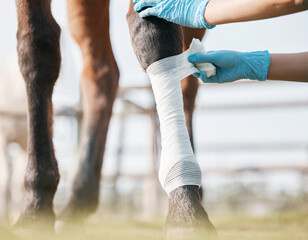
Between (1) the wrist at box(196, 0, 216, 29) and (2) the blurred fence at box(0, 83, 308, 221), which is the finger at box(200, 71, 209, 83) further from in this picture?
(2) the blurred fence at box(0, 83, 308, 221)

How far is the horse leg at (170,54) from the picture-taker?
92 centimetres

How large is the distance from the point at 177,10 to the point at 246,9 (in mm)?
173

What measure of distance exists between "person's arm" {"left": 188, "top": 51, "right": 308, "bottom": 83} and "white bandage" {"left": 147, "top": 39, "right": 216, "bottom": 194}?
0.33 feet

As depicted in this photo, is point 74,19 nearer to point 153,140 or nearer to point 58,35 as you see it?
point 58,35

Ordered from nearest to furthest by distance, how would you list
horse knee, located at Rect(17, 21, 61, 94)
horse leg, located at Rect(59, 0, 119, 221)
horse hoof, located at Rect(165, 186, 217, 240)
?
horse hoof, located at Rect(165, 186, 217, 240)
horse knee, located at Rect(17, 21, 61, 94)
horse leg, located at Rect(59, 0, 119, 221)

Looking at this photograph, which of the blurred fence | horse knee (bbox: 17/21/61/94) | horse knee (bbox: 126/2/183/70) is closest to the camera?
horse knee (bbox: 126/2/183/70)

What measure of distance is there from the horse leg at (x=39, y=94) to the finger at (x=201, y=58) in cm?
47

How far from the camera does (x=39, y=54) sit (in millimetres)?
1318

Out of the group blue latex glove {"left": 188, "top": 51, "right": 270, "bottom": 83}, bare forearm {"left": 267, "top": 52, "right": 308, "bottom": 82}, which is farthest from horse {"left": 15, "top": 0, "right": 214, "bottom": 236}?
bare forearm {"left": 267, "top": 52, "right": 308, "bottom": 82}

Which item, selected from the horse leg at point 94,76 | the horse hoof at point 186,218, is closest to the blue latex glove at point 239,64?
the horse hoof at point 186,218

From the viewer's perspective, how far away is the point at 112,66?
74.5 inches

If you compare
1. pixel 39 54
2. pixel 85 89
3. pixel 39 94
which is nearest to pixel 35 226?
pixel 39 94

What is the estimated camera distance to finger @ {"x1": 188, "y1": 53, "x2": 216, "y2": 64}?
1.08m

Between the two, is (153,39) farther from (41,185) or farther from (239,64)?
(41,185)
